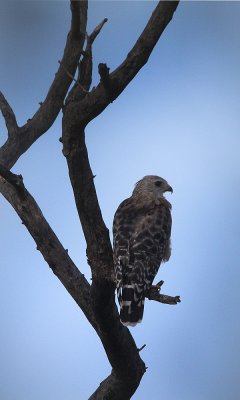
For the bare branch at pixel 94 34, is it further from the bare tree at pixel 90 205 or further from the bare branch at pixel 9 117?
the bare branch at pixel 9 117

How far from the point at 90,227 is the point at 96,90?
0.96m

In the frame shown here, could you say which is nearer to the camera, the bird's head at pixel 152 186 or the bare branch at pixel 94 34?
the bare branch at pixel 94 34

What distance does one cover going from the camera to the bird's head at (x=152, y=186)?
7.29 meters

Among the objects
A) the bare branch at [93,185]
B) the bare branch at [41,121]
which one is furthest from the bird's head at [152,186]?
the bare branch at [93,185]

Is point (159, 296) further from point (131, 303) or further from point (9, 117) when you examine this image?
point (9, 117)

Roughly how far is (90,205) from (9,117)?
2475 millimetres

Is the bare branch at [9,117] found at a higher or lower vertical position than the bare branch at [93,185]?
higher

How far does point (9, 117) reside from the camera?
22.2 ft

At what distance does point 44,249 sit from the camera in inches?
213

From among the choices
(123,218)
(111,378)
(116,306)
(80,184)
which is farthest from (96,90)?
(111,378)

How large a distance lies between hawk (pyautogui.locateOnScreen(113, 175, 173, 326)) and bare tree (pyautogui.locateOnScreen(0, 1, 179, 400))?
0.49 feet

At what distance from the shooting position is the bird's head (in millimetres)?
7289

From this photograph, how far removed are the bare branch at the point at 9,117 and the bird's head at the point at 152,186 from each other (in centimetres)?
148

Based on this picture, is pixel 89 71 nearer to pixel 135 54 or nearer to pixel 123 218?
pixel 135 54
